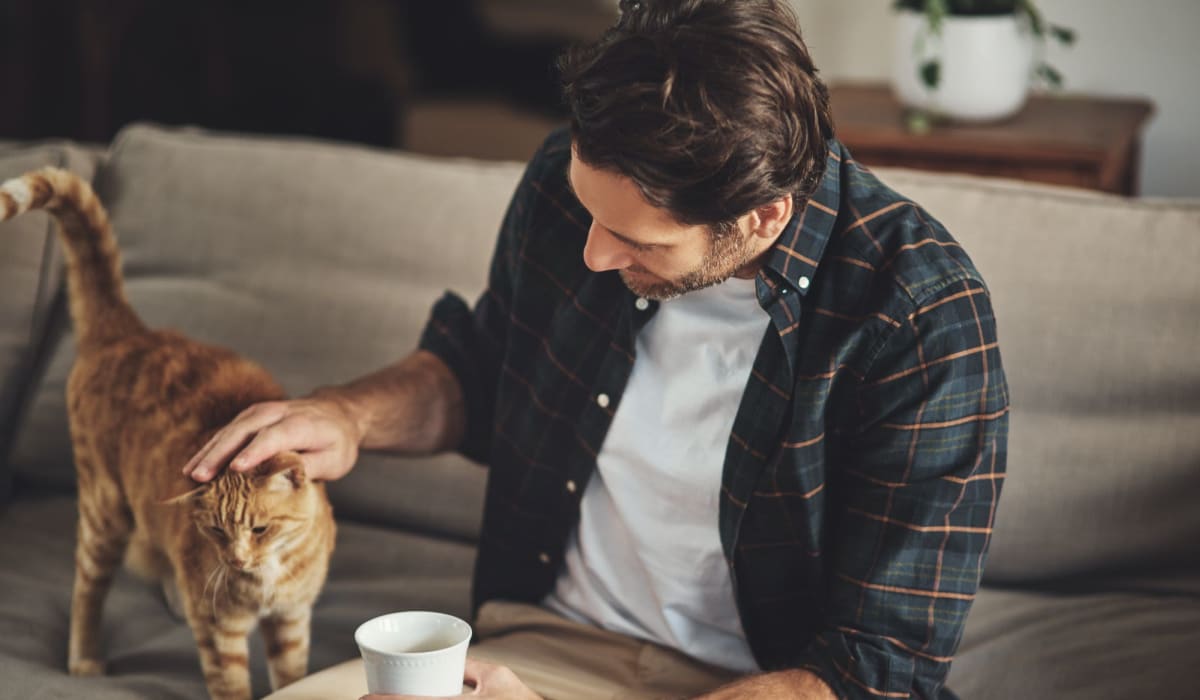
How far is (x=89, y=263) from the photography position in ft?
4.40

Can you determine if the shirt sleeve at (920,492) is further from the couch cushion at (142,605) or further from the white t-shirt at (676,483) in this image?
the couch cushion at (142,605)

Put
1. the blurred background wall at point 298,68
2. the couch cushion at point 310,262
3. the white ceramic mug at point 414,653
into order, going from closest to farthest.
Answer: the white ceramic mug at point 414,653, the couch cushion at point 310,262, the blurred background wall at point 298,68

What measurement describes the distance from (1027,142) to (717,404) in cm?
100

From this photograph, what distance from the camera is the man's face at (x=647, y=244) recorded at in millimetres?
1031

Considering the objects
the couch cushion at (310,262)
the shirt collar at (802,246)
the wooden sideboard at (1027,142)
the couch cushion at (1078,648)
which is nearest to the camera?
the shirt collar at (802,246)

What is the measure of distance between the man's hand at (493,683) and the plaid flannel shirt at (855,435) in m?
0.27

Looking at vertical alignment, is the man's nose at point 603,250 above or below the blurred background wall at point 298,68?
above

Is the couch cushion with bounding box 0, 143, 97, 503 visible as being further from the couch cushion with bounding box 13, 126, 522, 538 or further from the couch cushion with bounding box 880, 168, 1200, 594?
the couch cushion with bounding box 880, 168, 1200, 594

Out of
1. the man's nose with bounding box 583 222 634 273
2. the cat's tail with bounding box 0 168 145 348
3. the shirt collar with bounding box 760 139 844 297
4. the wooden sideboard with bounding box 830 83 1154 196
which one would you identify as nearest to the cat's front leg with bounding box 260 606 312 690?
the cat's tail with bounding box 0 168 145 348

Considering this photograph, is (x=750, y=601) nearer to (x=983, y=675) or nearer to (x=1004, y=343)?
(x=983, y=675)

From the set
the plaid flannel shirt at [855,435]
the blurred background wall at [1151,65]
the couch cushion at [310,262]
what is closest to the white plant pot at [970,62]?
the blurred background wall at [1151,65]

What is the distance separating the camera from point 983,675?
1.30 m

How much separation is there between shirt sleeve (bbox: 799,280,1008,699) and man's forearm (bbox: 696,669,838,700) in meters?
0.01

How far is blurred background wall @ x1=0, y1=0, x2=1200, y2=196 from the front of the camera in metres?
3.24
